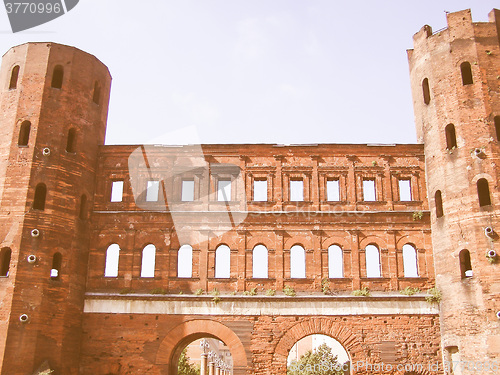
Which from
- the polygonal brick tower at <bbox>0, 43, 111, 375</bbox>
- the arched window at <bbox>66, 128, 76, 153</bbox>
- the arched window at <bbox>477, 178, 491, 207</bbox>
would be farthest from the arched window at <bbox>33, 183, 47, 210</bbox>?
the arched window at <bbox>477, 178, 491, 207</bbox>

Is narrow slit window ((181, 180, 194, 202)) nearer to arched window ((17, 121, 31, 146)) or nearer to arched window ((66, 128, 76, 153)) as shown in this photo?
arched window ((66, 128, 76, 153))

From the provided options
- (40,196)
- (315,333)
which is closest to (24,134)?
(40,196)

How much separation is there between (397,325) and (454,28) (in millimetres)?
12243

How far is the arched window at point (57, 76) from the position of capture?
2255 centimetres

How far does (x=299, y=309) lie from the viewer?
20516 millimetres

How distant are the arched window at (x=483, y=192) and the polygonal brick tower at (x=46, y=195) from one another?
15.5 meters

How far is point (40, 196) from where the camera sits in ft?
69.2

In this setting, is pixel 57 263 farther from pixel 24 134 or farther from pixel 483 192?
pixel 483 192

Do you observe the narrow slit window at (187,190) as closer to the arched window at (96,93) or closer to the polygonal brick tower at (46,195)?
the polygonal brick tower at (46,195)

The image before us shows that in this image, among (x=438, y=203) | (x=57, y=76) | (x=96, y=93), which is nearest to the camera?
(x=438, y=203)

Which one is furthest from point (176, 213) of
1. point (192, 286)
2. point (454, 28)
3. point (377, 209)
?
point (454, 28)

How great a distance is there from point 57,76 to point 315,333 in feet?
48.6

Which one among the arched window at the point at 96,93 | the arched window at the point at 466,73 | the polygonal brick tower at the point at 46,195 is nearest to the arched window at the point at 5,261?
the polygonal brick tower at the point at 46,195

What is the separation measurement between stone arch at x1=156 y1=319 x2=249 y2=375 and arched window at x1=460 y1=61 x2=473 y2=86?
44.9ft
